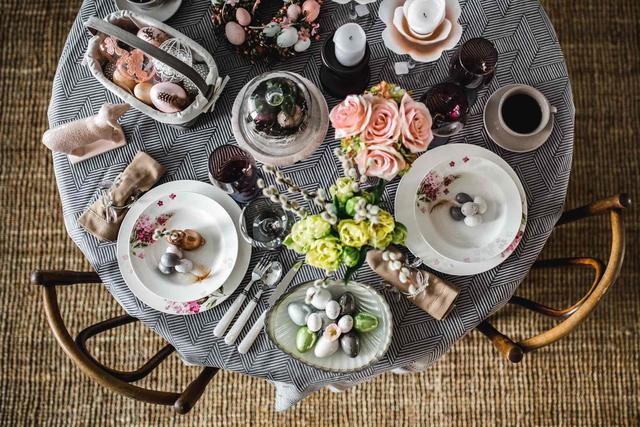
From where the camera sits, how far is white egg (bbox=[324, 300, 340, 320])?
3.84ft

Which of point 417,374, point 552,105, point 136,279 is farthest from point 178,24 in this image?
point 417,374

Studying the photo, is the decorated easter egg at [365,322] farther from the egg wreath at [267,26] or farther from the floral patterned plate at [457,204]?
the egg wreath at [267,26]

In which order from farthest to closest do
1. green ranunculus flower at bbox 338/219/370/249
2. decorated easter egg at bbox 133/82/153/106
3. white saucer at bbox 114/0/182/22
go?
white saucer at bbox 114/0/182/22, decorated easter egg at bbox 133/82/153/106, green ranunculus flower at bbox 338/219/370/249

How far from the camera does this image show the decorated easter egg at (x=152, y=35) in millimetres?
1139

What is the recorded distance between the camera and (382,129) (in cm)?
92

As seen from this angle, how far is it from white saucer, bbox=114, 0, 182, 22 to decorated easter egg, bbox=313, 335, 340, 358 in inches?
29.7

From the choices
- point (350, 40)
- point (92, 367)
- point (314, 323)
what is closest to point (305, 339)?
point (314, 323)

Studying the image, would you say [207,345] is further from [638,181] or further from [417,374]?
[638,181]

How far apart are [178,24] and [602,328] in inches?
61.1

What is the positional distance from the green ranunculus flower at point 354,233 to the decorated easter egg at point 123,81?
1.82ft

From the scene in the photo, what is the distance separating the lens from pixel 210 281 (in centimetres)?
121

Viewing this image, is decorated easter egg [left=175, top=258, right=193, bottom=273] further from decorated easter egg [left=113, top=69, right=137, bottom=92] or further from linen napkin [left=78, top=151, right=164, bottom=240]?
decorated easter egg [left=113, top=69, right=137, bottom=92]

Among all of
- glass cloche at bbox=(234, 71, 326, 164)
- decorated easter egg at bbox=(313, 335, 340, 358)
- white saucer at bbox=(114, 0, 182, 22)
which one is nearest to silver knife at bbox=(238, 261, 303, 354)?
decorated easter egg at bbox=(313, 335, 340, 358)

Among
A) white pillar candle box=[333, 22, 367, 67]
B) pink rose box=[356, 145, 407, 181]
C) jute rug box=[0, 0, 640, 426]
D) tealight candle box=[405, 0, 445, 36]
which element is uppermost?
tealight candle box=[405, 0, 445, 36]
